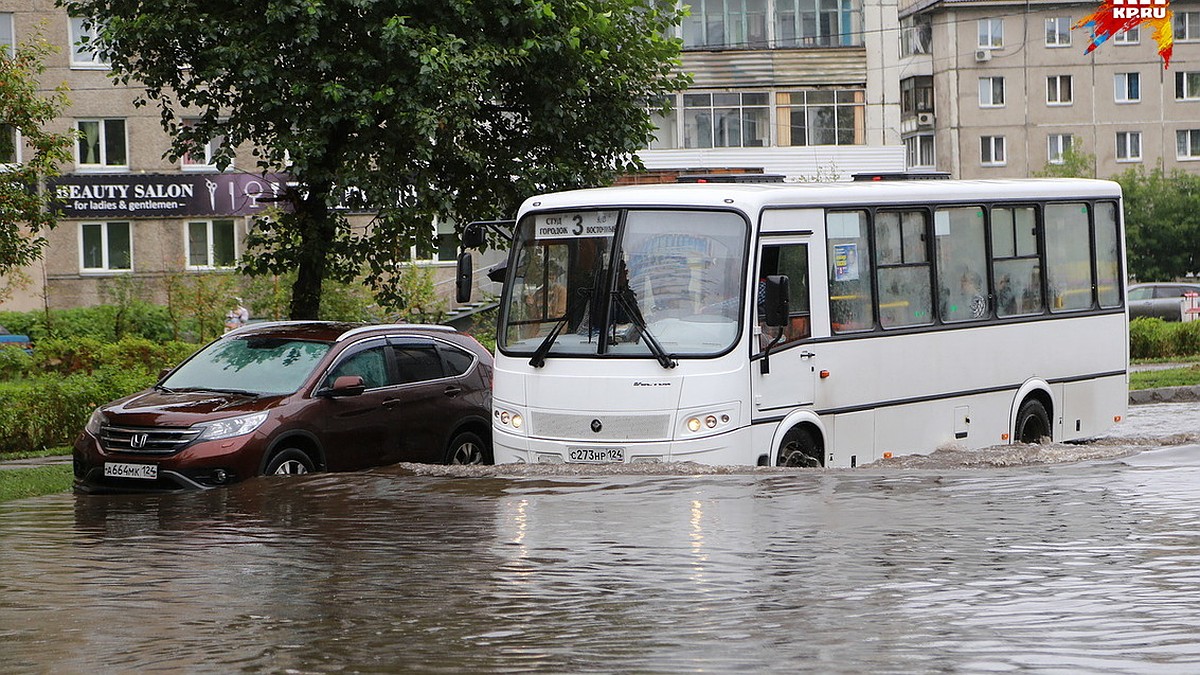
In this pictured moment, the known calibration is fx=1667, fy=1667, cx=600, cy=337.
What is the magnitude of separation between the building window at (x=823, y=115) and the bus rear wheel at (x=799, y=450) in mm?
42159

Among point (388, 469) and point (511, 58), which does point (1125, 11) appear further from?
point (388, 469)

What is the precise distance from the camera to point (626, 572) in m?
8.95

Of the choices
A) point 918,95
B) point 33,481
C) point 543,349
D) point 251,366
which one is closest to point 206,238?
point 33,481

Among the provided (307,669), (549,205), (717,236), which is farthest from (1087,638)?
(549,205)

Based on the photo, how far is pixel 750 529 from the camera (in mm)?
10273

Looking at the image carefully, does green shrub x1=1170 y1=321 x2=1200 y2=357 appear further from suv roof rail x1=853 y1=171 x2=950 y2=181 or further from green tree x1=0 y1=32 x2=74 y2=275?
green tree x1=0 y1=32 x2=74 y2=275

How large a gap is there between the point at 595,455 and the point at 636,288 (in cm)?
135

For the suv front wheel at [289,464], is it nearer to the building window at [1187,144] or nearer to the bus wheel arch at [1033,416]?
the bus wheel arch at [1033,416]

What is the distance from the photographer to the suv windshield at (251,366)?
46.0 ft

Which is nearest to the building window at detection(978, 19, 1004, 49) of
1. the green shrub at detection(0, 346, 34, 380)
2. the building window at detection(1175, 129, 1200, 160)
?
the building window at detection(1175, 129, 1200, 160)

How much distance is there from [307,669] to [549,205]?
7633 millimetres

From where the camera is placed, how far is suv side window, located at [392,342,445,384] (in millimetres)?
15125

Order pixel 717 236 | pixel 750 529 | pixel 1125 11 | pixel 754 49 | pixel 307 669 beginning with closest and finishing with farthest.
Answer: pixel 307 669 < pixel 750 529 < pixel 717 236 < pixel 1125 11 < pixel 754 49

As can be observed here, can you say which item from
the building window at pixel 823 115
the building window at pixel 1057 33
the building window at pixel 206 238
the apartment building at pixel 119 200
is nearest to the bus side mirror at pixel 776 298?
the apartment building at pixel 119 200
